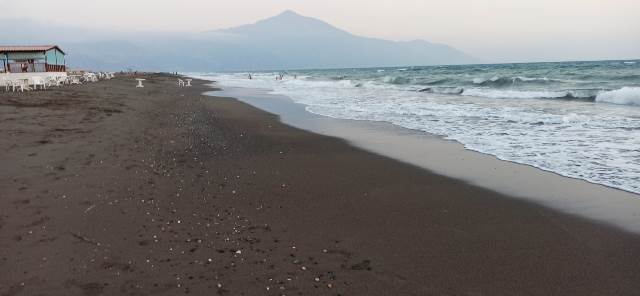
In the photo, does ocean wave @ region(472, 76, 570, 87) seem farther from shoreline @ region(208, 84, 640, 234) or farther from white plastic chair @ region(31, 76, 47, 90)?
white plastic chair @ region(31, 76, 47, 90)

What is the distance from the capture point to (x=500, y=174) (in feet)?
23.2

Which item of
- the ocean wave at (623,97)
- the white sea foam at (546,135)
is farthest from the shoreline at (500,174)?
the ocean wave at (623,97)

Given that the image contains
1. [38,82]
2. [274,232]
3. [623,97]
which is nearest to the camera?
[274,232]

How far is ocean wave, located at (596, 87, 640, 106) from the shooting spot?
63.1 ft

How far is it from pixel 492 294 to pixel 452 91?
2784cm

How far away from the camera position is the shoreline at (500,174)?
5.30 m

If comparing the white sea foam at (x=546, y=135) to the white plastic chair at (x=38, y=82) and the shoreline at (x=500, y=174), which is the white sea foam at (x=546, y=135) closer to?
the shoreline at (x=500, y=174)

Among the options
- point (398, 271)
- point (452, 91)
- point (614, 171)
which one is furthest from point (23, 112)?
point (452, 91)

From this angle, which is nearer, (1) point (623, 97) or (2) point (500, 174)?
(2) point (500, 174)

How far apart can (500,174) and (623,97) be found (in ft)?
56.2

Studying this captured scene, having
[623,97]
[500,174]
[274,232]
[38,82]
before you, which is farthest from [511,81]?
[274,232]

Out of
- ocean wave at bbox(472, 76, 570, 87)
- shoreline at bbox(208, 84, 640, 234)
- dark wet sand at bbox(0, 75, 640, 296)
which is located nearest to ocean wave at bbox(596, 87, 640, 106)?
ocean wave at bbox(472, 76, 570, 87)

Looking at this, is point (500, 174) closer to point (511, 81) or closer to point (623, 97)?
point (623, 97)

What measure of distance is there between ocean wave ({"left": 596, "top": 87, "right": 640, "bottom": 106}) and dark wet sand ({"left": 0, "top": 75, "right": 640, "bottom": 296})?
16.9 metres
